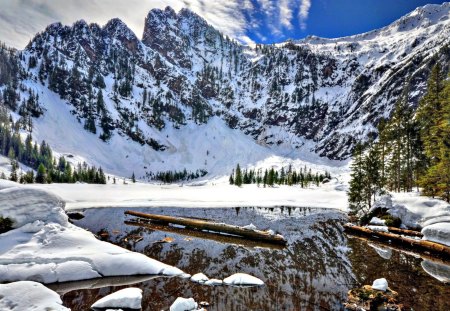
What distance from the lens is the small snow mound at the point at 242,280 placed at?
17828 mm

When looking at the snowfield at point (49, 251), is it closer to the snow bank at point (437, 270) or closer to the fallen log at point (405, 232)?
the snow bank at point (437, 270)

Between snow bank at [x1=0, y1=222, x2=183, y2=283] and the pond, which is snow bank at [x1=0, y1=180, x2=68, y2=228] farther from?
the pond

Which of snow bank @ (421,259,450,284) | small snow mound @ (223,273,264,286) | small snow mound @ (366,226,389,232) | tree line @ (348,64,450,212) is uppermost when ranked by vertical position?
tree line @ (348,64,450,212)

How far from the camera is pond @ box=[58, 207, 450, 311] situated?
51.5 feet

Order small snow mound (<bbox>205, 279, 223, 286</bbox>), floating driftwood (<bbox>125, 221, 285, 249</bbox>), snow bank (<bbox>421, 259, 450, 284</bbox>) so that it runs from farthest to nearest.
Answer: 1. floating driftwood (<bbox>125, 221, 285, 249</bbox>)
2. snow bank (<bbox>421, 259, 450, 284</bbox>)
3. small snow mound (<bbox>205, 279, 223, 286</bbox>)

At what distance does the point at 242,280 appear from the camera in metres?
18.0

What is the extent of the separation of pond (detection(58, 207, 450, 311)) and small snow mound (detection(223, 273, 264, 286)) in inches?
22.2

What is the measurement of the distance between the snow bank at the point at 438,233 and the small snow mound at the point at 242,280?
19418 millimetres

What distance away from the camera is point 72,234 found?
22297 millimetres

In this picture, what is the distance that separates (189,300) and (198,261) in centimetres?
825

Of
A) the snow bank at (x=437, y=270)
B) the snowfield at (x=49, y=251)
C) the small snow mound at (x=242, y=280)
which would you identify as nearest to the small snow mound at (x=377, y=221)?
the snow bank at (x=437, y=270)

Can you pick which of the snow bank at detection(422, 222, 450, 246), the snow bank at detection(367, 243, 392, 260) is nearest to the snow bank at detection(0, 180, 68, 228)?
the snow bank at detection(367, 243, 392, 260)

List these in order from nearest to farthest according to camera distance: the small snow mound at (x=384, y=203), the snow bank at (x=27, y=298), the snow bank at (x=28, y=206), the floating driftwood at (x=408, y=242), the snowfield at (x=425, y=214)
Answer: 1. the snow bank at (x=27, y=298)
2. the snow bank at (x=28, y=206)
3. the floating driftwood at (x=408, y=242)
4. the snowfield at (x=425, y=214)
5. the small snow mound at (x=384, y=203)

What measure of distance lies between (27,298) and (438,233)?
32.0 metres
